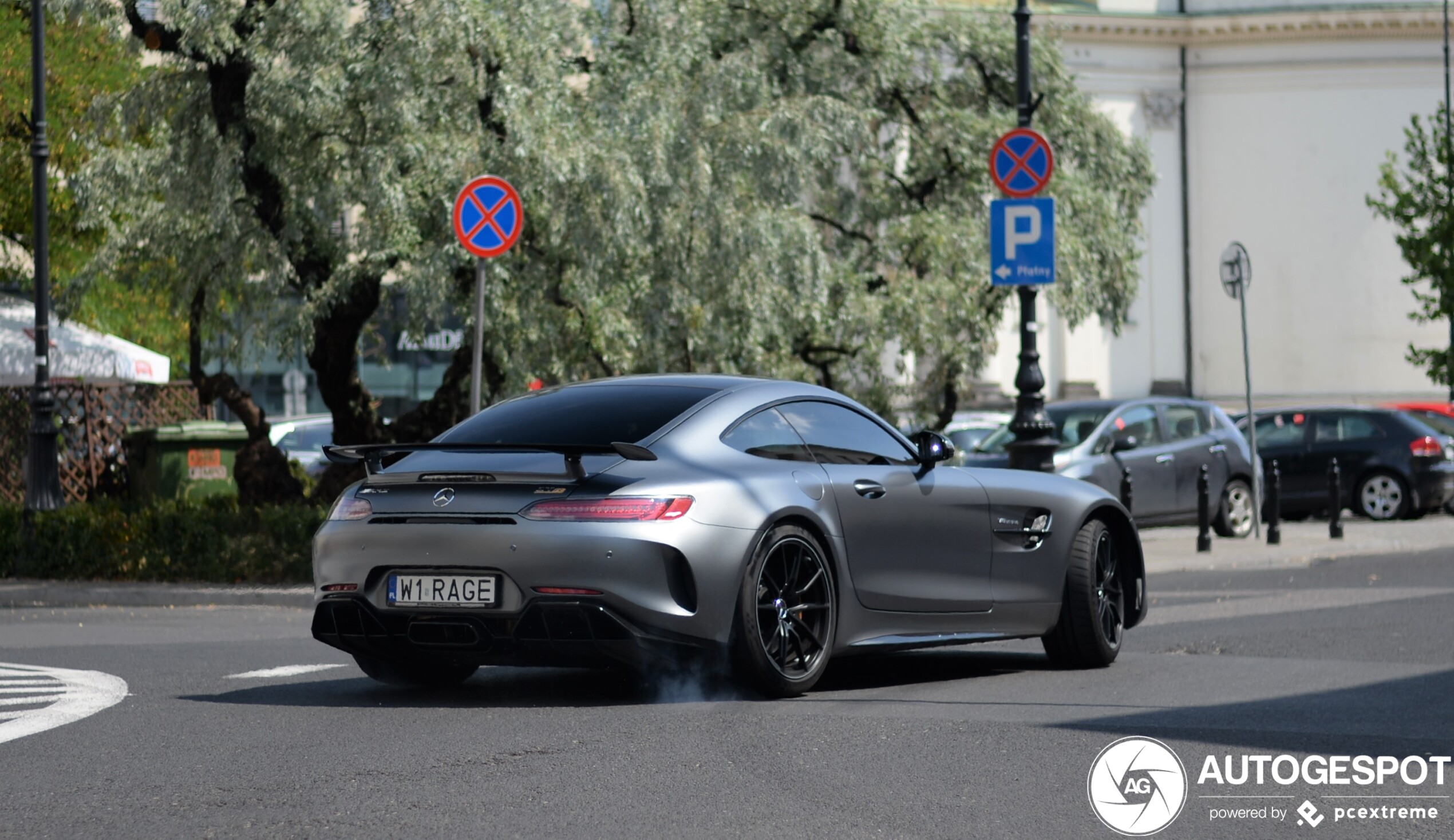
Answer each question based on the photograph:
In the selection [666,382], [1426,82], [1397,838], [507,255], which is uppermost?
[1426,82]

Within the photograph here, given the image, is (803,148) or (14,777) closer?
(14,777)

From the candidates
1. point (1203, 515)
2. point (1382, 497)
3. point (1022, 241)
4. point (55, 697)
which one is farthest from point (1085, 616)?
point (1382, 497)

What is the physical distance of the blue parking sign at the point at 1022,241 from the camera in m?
17.7

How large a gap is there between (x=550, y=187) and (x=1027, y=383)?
4.90 meters

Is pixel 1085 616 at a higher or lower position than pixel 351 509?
lower

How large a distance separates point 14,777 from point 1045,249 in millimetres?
12799

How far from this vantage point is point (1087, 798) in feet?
19.0

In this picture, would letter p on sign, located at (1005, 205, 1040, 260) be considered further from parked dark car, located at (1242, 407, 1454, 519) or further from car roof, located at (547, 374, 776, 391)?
car roof, located at (547, 374, 776, 391)

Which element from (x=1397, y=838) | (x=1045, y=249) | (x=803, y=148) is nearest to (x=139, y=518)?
(x=803, y=148)

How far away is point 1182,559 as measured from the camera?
18.2 metres

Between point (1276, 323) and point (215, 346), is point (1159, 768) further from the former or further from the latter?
point (1276, 323)

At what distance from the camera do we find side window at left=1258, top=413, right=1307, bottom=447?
2575 cm

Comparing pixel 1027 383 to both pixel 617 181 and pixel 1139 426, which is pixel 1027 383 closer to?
pixel 1139 426

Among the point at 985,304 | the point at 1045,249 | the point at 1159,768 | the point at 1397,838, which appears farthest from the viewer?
the point at 985,304
